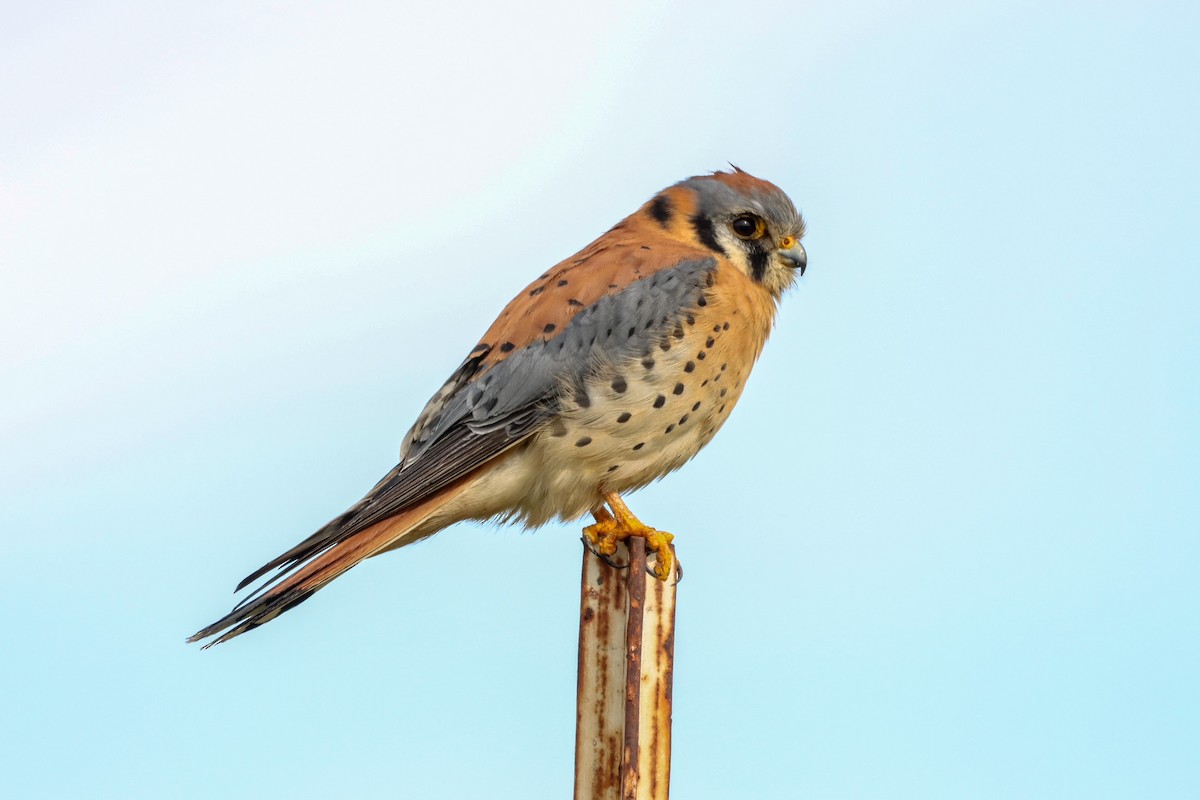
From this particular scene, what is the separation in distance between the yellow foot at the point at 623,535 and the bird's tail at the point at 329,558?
0.39m

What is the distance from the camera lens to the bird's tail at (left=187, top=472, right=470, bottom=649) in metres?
3.07

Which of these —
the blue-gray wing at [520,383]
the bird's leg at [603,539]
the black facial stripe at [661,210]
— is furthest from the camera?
the black facial stripe at [661,210]

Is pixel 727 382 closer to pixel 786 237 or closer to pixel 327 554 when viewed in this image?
pixel 786 237

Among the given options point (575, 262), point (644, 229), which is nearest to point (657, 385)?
point (575, 262)

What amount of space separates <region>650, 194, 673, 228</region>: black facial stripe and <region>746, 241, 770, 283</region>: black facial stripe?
29 centimetres

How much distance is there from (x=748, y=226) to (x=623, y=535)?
1.31 m

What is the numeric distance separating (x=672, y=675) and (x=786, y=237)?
78.0 inches

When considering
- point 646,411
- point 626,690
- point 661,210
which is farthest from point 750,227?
point 626,690

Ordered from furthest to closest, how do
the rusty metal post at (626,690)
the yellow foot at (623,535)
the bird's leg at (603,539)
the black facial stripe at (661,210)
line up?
the black facial stripe at (661,210), the yellow foot at (623,535), the bird's leg at (603,539), the rusty metal post at (626,690)

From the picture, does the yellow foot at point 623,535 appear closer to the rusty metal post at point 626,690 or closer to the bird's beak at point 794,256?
the rusty metal post at point 626,690

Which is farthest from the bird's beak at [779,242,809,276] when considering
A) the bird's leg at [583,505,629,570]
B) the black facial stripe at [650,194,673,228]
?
the bird's leg at [583,505,629,570]

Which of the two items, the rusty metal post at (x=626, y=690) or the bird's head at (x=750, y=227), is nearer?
the rusty metal post at (x=626, y=690)

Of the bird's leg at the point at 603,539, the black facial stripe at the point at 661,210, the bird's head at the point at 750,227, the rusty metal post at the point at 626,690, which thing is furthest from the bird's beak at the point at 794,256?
the rusty metal post at the point at 626,690

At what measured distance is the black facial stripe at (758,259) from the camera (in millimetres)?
4129
